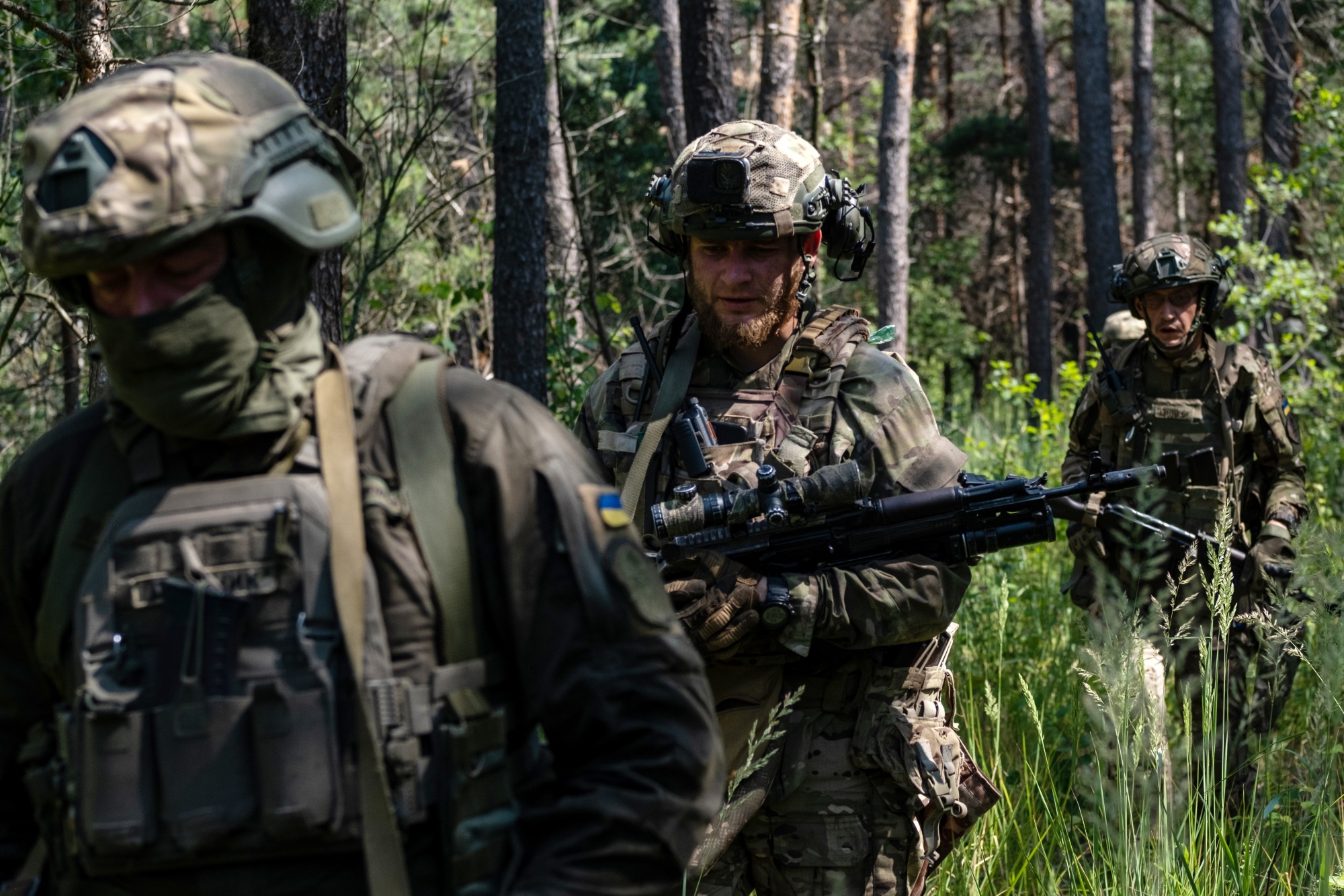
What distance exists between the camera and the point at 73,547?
1.65 meters

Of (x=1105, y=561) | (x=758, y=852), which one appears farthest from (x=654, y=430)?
(x=1105, y=561)

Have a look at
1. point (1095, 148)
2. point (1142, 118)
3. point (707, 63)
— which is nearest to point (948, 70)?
point (1142, 118)

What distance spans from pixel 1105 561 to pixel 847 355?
135 inches

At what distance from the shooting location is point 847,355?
10.5 feet

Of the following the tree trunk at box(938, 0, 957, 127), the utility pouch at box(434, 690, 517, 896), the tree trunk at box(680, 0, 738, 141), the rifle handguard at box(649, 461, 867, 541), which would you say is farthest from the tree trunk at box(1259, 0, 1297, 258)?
the utility pouch at box(434, 690, 517, 896)

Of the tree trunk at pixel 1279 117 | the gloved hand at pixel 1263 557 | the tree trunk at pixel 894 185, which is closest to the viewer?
the gloved hand at pixel 1263 557

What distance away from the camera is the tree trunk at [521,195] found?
6.78m

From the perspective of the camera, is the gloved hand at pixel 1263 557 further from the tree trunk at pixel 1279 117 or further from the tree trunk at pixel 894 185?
the tree trunk at pixel 1279 117

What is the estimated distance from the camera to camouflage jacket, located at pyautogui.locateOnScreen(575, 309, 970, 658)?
3033mm

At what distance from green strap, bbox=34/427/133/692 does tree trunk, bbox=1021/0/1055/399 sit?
20.1 meters

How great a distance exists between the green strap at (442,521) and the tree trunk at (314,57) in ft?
9.37

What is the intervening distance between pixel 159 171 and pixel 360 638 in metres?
0.59

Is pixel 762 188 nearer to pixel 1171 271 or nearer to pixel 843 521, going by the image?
pixel 843 521

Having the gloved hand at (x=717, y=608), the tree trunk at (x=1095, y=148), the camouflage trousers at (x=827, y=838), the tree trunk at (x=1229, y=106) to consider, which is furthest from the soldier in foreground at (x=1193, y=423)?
the tree trunk at (x=1229, y=106)
